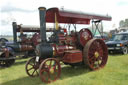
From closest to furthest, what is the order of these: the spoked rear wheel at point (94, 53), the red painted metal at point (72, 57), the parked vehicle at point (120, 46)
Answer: the red painted metal at point (72, 57), the spoked rear wheel at point (94, 53), the parked vehicle at point (120, 46)

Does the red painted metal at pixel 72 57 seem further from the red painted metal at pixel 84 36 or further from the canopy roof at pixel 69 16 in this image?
the canopy roof at pixel 69 16

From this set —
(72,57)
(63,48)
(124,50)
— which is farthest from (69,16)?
(124,50)

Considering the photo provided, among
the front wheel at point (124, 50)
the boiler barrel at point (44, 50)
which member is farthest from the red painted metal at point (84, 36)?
the front wheel at point (124, 50)

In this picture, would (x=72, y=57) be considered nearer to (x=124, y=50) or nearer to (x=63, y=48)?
(x=63, y=48)

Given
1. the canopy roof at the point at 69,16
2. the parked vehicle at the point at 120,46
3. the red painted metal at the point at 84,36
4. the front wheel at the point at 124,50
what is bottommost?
the front wheel at the point at 124,50

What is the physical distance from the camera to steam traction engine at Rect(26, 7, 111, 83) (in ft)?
13.0

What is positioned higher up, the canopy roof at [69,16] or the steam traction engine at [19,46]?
the canopy roof at [69,16]

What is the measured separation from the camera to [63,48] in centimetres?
454

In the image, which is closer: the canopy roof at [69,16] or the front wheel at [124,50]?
the canopy roof at [69,16]

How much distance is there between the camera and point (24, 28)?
321 inches

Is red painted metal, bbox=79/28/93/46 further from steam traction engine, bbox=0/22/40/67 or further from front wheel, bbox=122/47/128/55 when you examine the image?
front wheel, bbox=122/47/128/55

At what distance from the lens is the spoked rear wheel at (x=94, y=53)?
4664mm

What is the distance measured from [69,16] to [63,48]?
3.51ft

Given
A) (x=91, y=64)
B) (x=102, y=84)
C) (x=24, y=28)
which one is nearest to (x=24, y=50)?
(x=24, y=28)
